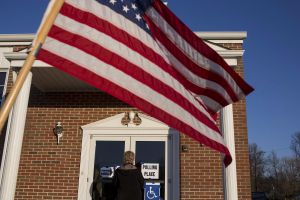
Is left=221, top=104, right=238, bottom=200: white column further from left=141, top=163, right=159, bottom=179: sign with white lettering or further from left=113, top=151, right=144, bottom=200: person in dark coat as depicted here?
left=141, top=163, right=159, bottom=179: sign with white lettering

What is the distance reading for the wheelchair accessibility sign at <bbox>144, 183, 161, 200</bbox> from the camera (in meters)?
8.31

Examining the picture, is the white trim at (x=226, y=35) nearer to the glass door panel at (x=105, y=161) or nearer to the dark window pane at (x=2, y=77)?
the glass door panel at (x=105, y=161)

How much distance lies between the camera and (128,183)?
214 inches

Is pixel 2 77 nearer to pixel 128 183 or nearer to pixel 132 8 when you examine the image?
pixel 128 183

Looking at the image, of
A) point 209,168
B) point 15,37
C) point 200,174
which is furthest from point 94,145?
point 15,37

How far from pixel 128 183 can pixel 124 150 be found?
3209 mm

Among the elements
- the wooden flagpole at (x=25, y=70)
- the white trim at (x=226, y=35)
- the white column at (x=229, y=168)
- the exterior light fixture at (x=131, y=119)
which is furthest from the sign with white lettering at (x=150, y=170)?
the wooden flagpole at (x=25, y=70)

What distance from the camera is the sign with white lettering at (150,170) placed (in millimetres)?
8438

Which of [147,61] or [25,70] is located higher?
[147,61]

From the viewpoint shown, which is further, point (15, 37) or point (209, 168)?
point (15, 37)

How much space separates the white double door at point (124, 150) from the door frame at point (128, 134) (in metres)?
0.06

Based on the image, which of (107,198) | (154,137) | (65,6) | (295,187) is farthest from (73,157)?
(295,187)

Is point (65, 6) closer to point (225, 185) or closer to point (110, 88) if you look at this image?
point (110, 88)

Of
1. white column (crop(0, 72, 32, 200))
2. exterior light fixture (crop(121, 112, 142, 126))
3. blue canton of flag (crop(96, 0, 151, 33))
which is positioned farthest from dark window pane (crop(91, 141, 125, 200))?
blue canton of flag (crop(96, 0, 151, 33))
